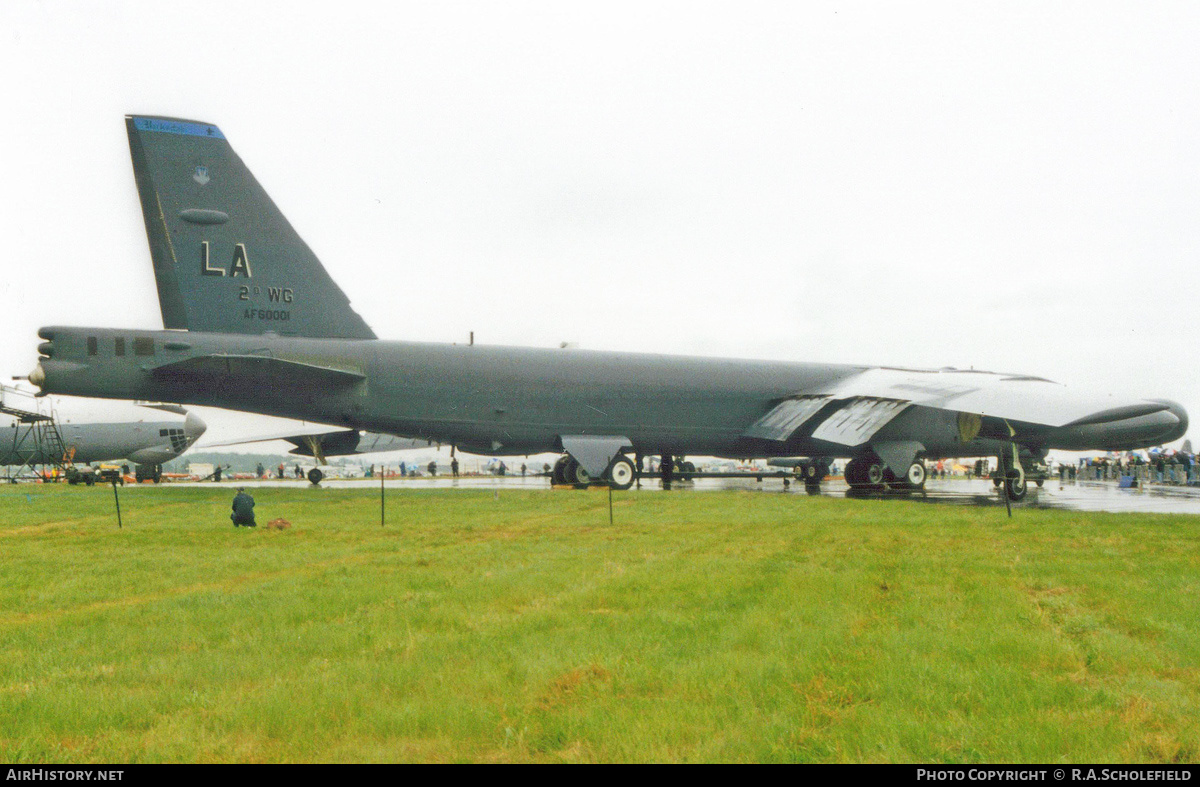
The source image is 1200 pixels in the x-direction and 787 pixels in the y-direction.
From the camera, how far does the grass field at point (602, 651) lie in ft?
12.3

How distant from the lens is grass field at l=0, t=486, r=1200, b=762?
12.3 ft

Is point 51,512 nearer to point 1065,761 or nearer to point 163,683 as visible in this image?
point 163,683

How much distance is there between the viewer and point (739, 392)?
26.0 metres

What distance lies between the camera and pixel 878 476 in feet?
94.2

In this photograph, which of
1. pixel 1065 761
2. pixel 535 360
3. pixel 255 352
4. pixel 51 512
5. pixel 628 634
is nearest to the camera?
pixel 1065 761

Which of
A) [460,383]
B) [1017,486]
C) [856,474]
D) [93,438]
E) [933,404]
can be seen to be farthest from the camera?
[93,438]

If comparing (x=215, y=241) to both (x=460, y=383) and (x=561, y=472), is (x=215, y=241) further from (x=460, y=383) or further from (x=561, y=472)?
(x=561, y=472)

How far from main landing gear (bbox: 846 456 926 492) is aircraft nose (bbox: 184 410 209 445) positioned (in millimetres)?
36653

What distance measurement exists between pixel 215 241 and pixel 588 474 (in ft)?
37.7

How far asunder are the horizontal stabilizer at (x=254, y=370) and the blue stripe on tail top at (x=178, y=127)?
536 centimetres

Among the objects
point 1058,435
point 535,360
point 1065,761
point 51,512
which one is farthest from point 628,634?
point 1058,435

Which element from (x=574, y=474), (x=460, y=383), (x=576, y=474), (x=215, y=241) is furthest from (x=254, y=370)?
(x=574, y=474)

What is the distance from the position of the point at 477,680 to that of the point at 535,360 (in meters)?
19.5

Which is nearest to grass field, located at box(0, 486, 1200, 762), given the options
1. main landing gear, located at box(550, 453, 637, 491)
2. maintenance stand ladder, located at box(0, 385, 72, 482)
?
main landing gear, located at box(550, 453, 637, 491)
